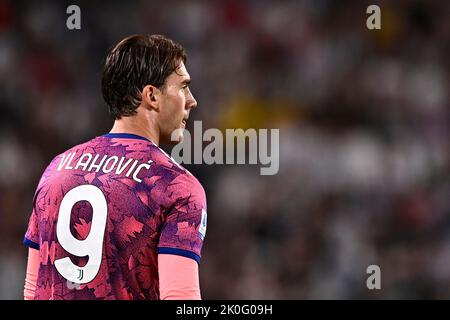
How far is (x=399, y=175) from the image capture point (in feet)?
20.7

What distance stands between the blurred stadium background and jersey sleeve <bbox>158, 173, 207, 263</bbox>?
3.70m

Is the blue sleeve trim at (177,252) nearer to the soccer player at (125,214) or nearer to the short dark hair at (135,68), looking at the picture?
the soccer player at (125,214)

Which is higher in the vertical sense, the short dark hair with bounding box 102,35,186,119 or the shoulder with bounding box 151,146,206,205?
the short dark hair with bounding box 102,35,186,119

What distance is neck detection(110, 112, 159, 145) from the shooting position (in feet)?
6.91

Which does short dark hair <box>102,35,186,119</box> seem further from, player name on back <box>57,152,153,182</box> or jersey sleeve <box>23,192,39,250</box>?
jersey sleeve <box>23,192,39,250</box>

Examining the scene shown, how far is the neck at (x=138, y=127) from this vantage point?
6.91 ft

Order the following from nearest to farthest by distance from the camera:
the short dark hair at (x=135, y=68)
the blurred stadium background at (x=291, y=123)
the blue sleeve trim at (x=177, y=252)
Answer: the blue sleeve trim at (x=177, y=252) → the short dark hair at (x=135, y=68) → the blurred stadium background at (x=291, y=123)

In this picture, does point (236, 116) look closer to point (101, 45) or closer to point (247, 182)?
point (247, 182)

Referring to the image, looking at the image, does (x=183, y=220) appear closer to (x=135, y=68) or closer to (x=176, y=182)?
(x=176, y=182)

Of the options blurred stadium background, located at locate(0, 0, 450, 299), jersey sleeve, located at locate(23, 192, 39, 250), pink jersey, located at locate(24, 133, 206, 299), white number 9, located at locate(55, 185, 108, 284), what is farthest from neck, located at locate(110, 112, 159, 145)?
blurred stadium background, located at locate(0, 0, 450, 299)

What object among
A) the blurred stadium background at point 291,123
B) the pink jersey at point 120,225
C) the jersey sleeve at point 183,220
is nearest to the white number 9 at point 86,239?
the pink jersey at point 120,225

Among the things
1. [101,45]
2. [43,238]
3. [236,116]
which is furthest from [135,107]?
[101,45]

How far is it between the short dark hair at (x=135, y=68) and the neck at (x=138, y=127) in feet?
0.06

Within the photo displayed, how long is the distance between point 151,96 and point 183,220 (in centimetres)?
38
